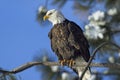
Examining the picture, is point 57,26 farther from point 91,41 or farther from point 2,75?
point 91,41

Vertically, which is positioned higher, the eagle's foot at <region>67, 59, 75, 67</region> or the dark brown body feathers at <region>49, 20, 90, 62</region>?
the dark brown body feathers at <region>49, 20, 90, 62</region>

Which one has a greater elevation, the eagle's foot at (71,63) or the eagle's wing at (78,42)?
the eagle's wing at (78,42)

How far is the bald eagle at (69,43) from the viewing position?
5254mm

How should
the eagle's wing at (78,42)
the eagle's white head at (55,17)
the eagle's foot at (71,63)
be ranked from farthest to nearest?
the eagle's white head at (55,17)
the eagle's wing at (78,42)
the eagle's foot at (71,63)

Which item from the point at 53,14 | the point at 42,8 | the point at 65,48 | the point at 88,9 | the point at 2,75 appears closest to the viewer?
the point at 2,75

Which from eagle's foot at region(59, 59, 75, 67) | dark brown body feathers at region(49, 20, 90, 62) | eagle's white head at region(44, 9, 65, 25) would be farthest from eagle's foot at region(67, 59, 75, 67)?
eagle's white head at region(44, 9, 65, 25)

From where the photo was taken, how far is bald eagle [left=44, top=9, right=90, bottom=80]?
17.2 feet

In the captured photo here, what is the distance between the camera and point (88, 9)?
342 inches

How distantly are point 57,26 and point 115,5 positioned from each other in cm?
337

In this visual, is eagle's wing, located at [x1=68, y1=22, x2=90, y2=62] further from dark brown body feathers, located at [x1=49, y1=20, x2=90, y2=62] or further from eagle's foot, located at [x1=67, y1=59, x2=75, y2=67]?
eagle's foot, located at [x1=67, y1=59, x2=75, y2=67]

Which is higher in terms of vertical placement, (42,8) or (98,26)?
(42,8)

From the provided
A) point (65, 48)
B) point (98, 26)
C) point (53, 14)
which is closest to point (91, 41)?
point (98, 26)

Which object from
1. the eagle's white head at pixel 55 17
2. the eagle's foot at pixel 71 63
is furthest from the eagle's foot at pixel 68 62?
the eagle's white head at pixel 55 17

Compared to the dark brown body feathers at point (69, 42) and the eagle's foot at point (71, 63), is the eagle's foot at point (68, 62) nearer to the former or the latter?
the eagle's foot at point (71, 63)
